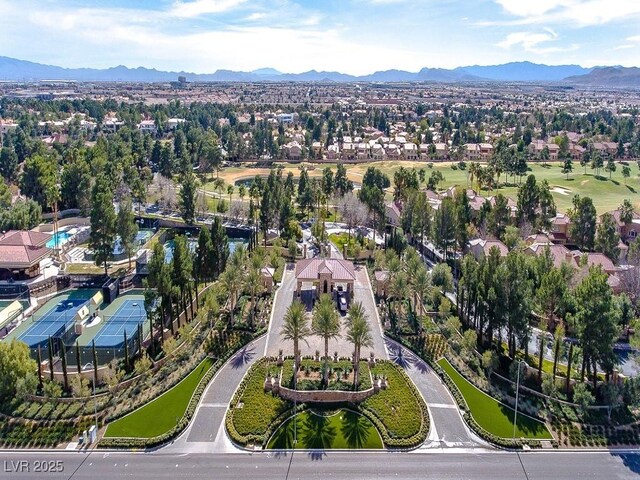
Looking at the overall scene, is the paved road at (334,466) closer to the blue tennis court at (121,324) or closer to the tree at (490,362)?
the tree at (490,362)

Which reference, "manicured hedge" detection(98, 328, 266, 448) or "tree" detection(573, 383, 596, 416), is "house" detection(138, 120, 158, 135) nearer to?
"manicured hedge" detection(98, 328, 266, 448)

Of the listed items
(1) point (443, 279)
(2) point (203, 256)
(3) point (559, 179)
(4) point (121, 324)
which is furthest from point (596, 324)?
(3) point (559, 179)

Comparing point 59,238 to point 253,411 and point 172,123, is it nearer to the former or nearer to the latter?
point 253,411

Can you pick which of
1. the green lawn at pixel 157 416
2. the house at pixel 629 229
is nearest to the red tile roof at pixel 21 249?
the green lawn at pixel 157 416

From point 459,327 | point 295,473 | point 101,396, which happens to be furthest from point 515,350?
point 101,396

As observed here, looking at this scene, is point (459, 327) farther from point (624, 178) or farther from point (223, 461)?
point (624, 178)

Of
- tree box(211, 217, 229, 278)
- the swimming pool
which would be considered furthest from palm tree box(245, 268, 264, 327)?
the swimming pool
